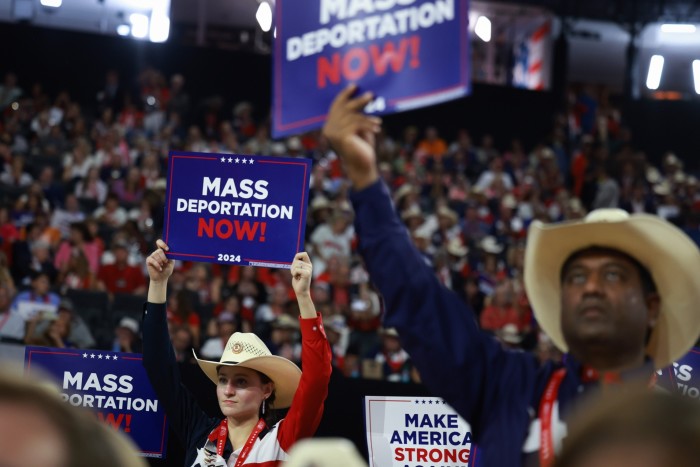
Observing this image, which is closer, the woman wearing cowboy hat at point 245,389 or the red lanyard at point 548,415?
the red lanyard at point 548,415

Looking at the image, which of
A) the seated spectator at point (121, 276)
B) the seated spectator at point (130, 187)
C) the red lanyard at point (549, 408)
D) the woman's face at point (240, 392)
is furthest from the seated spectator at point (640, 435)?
the seated spectator at point (130, 187)

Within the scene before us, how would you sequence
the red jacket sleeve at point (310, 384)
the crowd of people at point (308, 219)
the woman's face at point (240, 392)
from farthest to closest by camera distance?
1. the crowd of people at point (308, 219)
2. the woman's face at point (240, 392)
3. the red jacket sleeve at point (310, 384)

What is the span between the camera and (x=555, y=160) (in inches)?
821

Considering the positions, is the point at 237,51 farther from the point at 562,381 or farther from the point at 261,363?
the point at 562,381

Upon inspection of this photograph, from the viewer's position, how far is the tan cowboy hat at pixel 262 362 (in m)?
5.25

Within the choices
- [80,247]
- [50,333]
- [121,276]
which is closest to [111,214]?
[80,247]

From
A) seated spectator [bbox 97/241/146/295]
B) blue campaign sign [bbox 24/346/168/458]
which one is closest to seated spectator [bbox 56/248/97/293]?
seated spectator [bbox 97/241/146/295]

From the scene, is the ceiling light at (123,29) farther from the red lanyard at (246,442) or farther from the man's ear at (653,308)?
the man's ear at (653,308)

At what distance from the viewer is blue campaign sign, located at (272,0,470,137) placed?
2721 mm

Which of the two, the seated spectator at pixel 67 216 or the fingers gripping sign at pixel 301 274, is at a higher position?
the seated spectator at pixel 67 216

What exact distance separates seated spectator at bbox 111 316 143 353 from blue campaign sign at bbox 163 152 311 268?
462 cm

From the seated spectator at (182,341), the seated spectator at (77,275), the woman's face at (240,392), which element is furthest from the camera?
the seated spectator at (77,275)

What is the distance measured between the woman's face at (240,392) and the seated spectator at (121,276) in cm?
767

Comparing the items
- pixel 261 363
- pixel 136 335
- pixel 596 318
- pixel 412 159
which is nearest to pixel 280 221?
pixel 261 363
